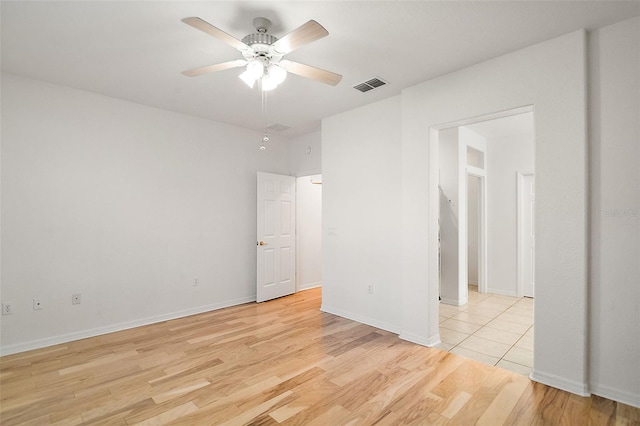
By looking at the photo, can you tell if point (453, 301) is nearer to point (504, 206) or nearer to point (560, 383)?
point (504, 206)

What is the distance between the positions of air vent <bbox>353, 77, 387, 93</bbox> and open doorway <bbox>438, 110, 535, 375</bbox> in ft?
6.22

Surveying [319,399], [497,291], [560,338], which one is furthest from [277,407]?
[497,291]

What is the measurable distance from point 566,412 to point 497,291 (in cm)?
365

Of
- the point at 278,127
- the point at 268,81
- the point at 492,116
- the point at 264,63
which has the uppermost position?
the point at 278,127

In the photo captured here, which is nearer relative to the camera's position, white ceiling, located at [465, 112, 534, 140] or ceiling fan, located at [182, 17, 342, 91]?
ceiling fan, located at [182, 17, 342, 91]

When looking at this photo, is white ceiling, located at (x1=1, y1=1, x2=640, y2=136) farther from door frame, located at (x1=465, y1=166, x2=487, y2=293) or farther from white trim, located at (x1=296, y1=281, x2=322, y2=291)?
white trim, located at (x1=296, y1=281, x2=322, y2=291)

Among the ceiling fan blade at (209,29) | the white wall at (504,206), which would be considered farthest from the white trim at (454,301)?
the ceiling fan blade at (209,29)

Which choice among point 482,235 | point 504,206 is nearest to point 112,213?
point 482,235

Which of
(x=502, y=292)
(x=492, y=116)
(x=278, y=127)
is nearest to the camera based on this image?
(x=492, y=116)

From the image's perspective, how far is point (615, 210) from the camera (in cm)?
239

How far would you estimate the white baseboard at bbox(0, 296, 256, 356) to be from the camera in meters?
3.26

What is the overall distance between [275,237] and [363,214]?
1843 millimetres

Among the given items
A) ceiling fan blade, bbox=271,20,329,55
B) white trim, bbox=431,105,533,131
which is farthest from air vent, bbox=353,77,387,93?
ceiling fan blade, bbox=271,20,329,55

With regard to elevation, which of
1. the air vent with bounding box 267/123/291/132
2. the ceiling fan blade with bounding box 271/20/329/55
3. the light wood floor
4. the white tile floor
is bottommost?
the light wood floor
